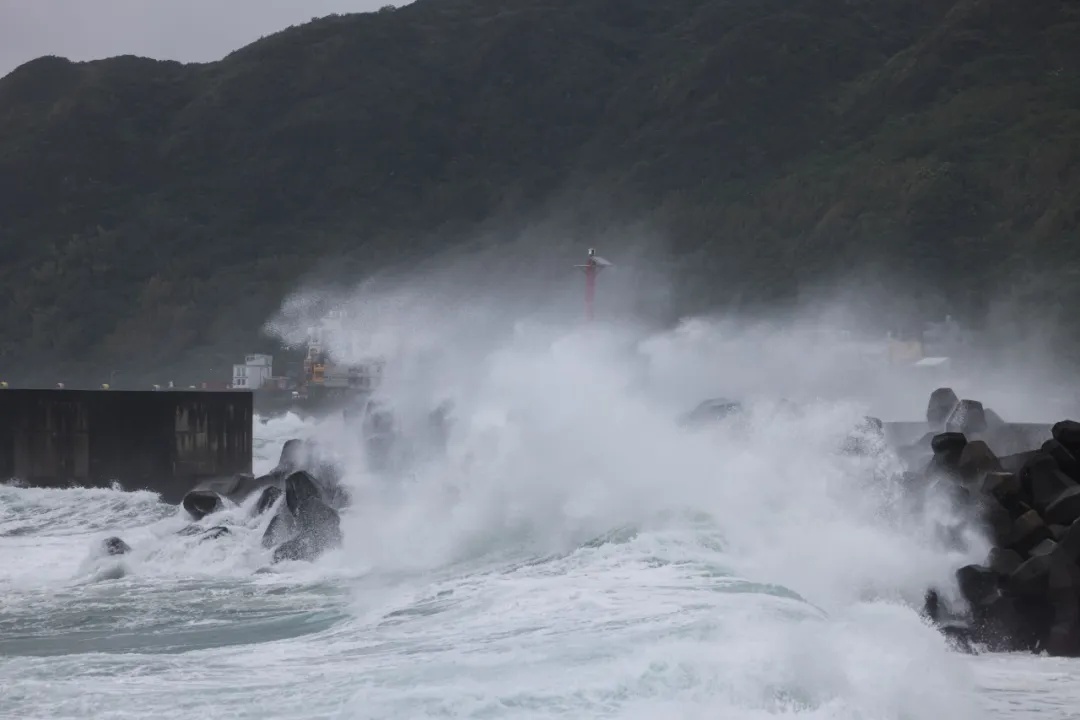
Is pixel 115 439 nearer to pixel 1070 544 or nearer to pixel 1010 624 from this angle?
pixel 1010 624

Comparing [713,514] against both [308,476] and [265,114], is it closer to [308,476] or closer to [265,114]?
[308,476]

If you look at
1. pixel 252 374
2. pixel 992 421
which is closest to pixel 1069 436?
pixel 992 421

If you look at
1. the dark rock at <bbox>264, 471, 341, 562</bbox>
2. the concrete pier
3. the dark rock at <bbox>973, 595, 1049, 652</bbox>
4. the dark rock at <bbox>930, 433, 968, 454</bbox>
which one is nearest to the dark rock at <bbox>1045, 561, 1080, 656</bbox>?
the dark rock at <bbox>973, 595, 1049, 652</bbox>

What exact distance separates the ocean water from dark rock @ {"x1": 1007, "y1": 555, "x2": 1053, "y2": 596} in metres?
0.68

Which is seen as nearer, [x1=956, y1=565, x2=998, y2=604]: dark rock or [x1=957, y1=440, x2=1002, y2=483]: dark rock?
[x1=956, y1=565, x2=998, y2=604]: dark rock

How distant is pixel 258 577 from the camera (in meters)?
15.7

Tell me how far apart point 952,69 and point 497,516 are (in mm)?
68324

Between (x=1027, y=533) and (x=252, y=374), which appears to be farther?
(x=252, y=374)

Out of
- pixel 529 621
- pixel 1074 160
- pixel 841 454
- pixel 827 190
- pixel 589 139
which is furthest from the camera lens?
pixel 589 139

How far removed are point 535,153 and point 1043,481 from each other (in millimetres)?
85147

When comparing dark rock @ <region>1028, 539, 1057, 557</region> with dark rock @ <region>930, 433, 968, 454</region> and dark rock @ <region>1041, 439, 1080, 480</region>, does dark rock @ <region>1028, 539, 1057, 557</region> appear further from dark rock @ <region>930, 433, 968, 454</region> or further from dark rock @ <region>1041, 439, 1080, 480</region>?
dark rock @ <region>930, 433, 968, 454</region>

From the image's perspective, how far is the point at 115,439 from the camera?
23.0 m

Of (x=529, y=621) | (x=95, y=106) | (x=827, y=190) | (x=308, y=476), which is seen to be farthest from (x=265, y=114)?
(x=529, y=621)

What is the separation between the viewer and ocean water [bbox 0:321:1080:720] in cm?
864
